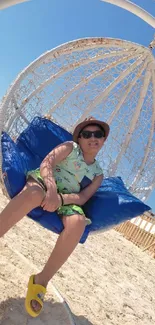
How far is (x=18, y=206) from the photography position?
1854mm

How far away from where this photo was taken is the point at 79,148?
2.38 m

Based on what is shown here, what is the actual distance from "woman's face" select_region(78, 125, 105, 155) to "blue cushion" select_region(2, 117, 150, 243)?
401 mm

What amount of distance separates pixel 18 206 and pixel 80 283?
5.31 ft

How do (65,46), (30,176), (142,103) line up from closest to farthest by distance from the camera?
(30,176)
(65,46)
(142,103)

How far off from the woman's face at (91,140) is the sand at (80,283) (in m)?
1.03

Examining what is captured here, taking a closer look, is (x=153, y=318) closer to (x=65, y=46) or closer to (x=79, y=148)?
(x=79, y=148)

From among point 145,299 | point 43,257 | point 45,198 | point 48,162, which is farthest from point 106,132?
point 145,299

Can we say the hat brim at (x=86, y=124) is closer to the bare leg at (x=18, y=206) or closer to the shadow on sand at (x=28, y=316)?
the bare leg at (x=18, y=206)

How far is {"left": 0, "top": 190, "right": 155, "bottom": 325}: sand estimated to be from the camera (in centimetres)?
223

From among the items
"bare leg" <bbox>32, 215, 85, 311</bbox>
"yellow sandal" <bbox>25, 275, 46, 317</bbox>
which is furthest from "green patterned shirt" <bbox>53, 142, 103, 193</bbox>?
"yellow sandal" <bbox>25, 275, 46, 317</bbox>

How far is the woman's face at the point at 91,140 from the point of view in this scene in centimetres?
237

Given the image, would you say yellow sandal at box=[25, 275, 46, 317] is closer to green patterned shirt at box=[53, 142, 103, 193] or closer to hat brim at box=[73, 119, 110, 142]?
→ green patterned shirt at box=[53, 142, 103, 193]

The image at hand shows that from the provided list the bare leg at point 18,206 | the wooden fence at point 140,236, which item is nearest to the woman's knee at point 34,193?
the bare leg at point 18,206

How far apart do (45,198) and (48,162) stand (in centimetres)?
28
